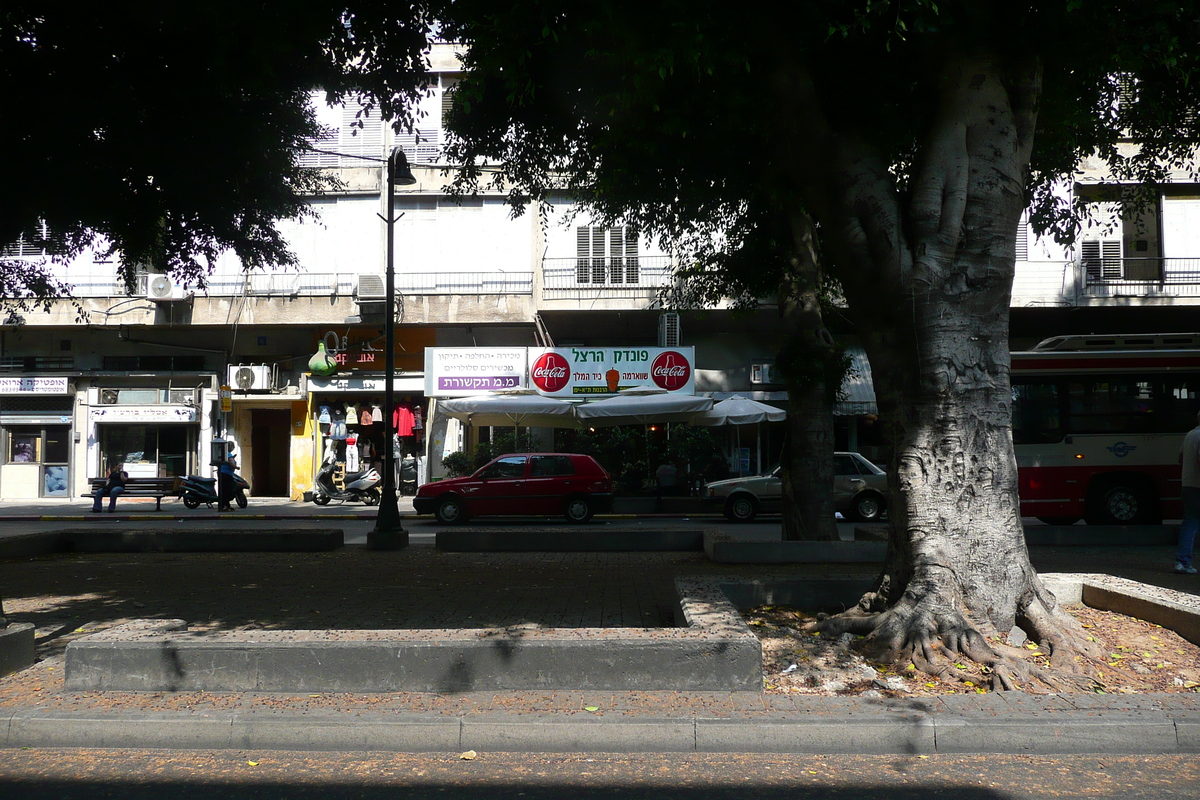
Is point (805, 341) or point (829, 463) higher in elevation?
point (805, 341)

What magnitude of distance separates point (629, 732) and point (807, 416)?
6.38 m

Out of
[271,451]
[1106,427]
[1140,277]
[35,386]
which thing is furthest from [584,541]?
[35,386]

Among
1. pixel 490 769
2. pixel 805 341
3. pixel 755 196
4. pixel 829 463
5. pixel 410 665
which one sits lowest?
pixel 490 769

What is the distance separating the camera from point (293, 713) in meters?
4.71

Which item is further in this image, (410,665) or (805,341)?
(805,341)

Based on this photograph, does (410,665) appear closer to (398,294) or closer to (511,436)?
(511,436)

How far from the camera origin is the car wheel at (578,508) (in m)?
18.5

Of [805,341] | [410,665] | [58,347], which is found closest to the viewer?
[410,665]

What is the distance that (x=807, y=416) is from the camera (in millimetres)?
10203

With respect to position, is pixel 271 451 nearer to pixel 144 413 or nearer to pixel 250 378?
pixel 250 378

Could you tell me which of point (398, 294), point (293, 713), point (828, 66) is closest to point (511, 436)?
point (398, 294)

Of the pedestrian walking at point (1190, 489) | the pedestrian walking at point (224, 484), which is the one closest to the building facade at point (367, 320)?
the pedestrian walking at point (224, 484)

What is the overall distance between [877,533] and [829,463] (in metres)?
1.60

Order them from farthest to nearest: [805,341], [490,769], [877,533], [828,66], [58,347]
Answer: [58,347], [877,533], [805,341], [828,66], [490,769]
